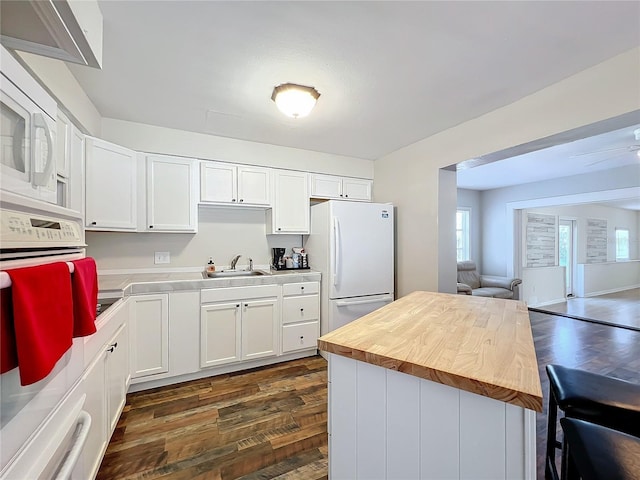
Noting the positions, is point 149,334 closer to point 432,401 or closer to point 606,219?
point 432,401

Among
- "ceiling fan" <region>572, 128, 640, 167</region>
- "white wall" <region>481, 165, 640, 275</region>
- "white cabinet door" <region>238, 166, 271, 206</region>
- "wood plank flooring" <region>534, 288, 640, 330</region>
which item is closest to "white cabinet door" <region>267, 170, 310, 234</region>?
"white cabinet door" <region>238, 166, 271, 206</region>

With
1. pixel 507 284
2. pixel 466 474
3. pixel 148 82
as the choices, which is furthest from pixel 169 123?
pixel 507 284

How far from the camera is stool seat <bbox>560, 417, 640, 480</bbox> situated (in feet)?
2.65

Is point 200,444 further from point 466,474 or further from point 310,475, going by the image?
point 466,474

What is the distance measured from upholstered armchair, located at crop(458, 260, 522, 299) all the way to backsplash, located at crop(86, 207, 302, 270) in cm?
360

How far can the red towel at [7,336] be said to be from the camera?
595mm

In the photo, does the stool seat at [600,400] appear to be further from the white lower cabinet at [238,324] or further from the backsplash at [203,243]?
the backsplash at [203,243]

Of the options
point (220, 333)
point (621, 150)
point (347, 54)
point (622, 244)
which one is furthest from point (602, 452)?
point (622, 244)

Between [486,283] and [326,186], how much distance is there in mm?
4052

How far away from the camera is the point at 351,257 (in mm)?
3176

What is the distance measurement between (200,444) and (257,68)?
2.48 meters

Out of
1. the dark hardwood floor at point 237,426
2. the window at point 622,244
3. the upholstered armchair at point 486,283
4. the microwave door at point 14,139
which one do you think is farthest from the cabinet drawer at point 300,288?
the window at point 622,244

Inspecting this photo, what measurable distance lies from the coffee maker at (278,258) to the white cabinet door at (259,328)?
595 mm

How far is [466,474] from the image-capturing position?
33.0 inches
